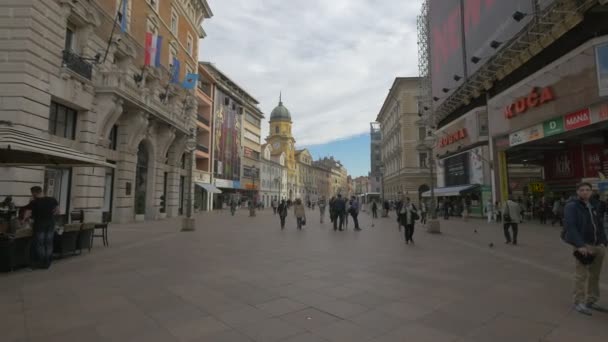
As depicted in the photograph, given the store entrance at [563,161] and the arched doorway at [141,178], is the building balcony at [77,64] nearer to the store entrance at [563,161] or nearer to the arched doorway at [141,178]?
the arched doorway at [141,178]

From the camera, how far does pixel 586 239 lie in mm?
4363

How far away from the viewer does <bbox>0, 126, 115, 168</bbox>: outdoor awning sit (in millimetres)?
6087

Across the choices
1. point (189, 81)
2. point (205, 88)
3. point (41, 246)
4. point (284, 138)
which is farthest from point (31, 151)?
point (284, 138)

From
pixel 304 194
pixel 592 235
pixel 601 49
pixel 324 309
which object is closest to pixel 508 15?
pixel 601 49

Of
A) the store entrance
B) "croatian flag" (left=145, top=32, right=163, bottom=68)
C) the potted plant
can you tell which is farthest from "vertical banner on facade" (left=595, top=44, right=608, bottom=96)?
the potted plant

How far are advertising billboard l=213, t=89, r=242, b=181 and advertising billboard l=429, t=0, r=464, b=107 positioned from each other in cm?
2639

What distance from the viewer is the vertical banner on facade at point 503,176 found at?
22.9 metres

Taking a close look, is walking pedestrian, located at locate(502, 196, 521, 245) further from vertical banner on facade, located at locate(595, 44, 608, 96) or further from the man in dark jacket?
vertical banner on facade, located at locate(595, 44, 608, 96)

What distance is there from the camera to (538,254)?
356 inches

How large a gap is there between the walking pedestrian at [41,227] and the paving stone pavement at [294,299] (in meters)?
0.42

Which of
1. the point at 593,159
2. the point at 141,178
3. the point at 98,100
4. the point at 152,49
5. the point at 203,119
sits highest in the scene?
the point at 203,119

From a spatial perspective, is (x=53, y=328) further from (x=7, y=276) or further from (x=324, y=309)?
(x=7, y=276)

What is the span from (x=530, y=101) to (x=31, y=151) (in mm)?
22615

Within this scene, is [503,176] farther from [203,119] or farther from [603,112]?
[203,119]
